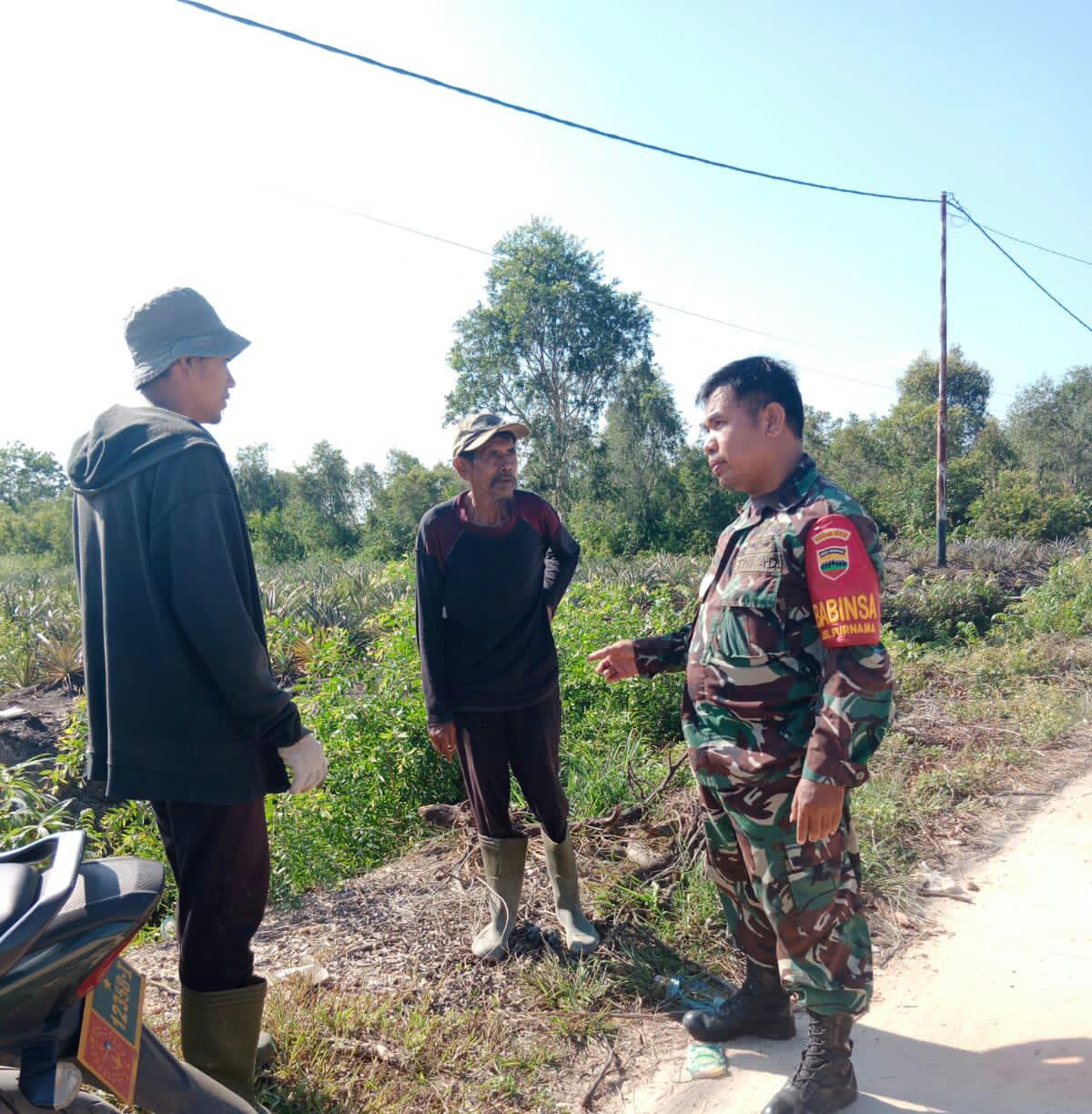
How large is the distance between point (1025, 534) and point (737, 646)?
739 inches

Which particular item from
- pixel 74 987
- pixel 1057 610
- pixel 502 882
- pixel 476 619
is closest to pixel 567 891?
pixel 502 882

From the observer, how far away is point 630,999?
2906 millimetres

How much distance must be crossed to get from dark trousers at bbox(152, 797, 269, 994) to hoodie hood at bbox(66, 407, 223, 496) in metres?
0.81

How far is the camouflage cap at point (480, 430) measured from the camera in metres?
3.09

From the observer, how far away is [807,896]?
2209mm

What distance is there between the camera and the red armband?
2.07 m

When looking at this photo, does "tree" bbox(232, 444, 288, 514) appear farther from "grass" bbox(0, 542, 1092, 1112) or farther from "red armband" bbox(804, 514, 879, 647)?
"red armband" bbox(804, 514, 879, 647)

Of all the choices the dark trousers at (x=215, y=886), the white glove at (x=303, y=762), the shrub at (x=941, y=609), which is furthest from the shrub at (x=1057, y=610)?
the dark trousers at (x=215, y=886)

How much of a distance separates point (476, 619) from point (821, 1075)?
172 cm

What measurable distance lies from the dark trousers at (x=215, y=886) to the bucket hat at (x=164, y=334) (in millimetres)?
1114

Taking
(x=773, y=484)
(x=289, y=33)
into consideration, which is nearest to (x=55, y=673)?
(x=289, y=33)

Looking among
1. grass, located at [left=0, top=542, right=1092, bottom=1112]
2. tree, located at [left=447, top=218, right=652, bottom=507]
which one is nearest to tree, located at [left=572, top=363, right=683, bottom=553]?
tree, located at [left=447, top=218, right=652, bottom=507]

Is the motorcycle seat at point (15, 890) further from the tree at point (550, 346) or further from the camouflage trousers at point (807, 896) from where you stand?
the tree at point (550, 346)

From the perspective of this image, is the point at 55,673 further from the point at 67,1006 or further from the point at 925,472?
the point at 925,472
